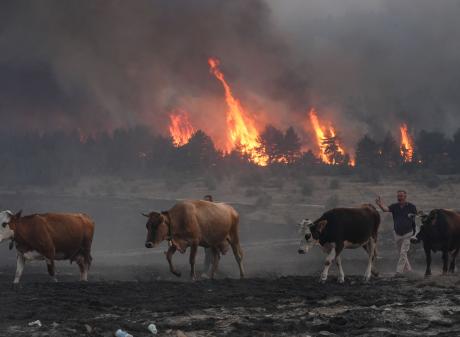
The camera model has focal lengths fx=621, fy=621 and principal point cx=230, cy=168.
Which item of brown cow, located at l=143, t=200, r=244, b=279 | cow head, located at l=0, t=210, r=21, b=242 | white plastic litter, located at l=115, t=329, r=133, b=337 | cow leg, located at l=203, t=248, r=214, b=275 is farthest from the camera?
cow leg, located at l=203, t=248, r=214, b=275

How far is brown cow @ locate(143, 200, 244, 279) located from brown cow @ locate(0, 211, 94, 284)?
2.13 m

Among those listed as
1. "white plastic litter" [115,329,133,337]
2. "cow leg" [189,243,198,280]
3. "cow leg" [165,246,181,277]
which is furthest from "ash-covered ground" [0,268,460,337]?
"cow leg" [189,243,198,280]

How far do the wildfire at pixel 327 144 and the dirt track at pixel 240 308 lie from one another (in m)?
63.6

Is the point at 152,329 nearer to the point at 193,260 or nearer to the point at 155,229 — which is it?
the point at 155,229

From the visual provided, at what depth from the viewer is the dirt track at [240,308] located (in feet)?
34.2

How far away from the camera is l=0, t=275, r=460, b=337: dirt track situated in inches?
410

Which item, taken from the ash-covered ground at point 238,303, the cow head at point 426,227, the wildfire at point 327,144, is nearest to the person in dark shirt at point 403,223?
the cow head at point 426,227

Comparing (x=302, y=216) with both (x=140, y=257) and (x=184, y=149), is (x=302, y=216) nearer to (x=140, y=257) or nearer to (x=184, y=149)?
(x=140, y=257)

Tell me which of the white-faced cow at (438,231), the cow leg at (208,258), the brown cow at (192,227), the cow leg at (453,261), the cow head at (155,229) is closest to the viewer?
the cow head at (155,229)

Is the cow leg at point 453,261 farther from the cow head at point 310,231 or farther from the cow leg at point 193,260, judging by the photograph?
the cow leg at point 193,260

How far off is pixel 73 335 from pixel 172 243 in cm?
775

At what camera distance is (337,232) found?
16453 mm

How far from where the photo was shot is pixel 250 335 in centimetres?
998

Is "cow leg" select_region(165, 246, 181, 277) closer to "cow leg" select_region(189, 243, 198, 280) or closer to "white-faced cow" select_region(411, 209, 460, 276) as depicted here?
"cow leg" select_region(189, 243, 198, 280)
